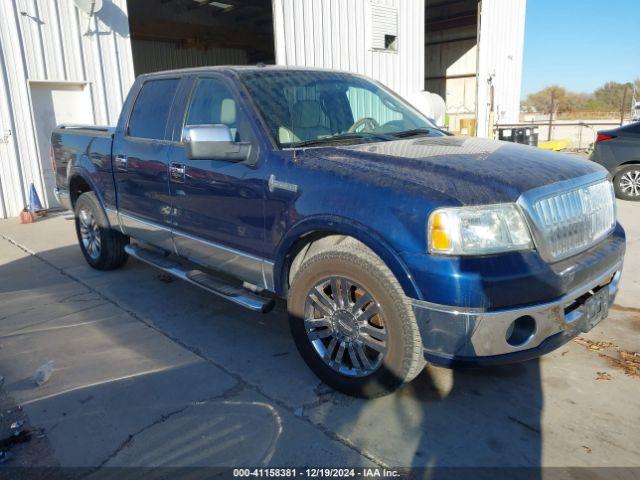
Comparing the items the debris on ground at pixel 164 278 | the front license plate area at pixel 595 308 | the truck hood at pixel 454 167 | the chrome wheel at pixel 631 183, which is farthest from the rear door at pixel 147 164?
the chrome wheel at pixel 631 183

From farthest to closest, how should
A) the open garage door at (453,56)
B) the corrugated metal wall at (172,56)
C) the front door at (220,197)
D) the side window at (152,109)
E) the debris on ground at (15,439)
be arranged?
the open garage door at (453,56), the corrugated metal wall at (172,56), the side window at (152,109), the front door at (220,197), the debris on ground at (15,439)

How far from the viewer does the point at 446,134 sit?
4090mm

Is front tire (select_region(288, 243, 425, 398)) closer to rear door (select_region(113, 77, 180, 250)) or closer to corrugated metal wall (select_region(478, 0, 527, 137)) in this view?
rear door (select_region(113, 77, 180, 250))

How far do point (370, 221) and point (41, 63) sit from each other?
8.82 meters

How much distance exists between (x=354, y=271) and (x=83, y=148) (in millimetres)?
3962

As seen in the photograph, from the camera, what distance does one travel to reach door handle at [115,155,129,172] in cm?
472

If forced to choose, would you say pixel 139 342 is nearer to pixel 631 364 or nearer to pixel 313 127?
pixel 313 127

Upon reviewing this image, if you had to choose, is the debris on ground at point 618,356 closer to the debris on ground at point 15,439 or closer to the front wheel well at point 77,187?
the debris on ground at point 15,439

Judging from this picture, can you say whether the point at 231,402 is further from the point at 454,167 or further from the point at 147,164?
the point at 147,164

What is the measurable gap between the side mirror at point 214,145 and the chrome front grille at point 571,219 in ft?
6.01

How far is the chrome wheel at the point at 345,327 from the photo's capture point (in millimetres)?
2849

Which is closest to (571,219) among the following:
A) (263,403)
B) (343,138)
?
(343,138)

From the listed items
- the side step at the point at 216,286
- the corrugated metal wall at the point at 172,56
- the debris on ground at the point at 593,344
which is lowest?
the debris on ground at the point at 593,344

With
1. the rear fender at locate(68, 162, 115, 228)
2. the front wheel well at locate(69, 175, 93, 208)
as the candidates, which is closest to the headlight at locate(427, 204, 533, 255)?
the rear fender at locate(68, 162, 115, 228)
